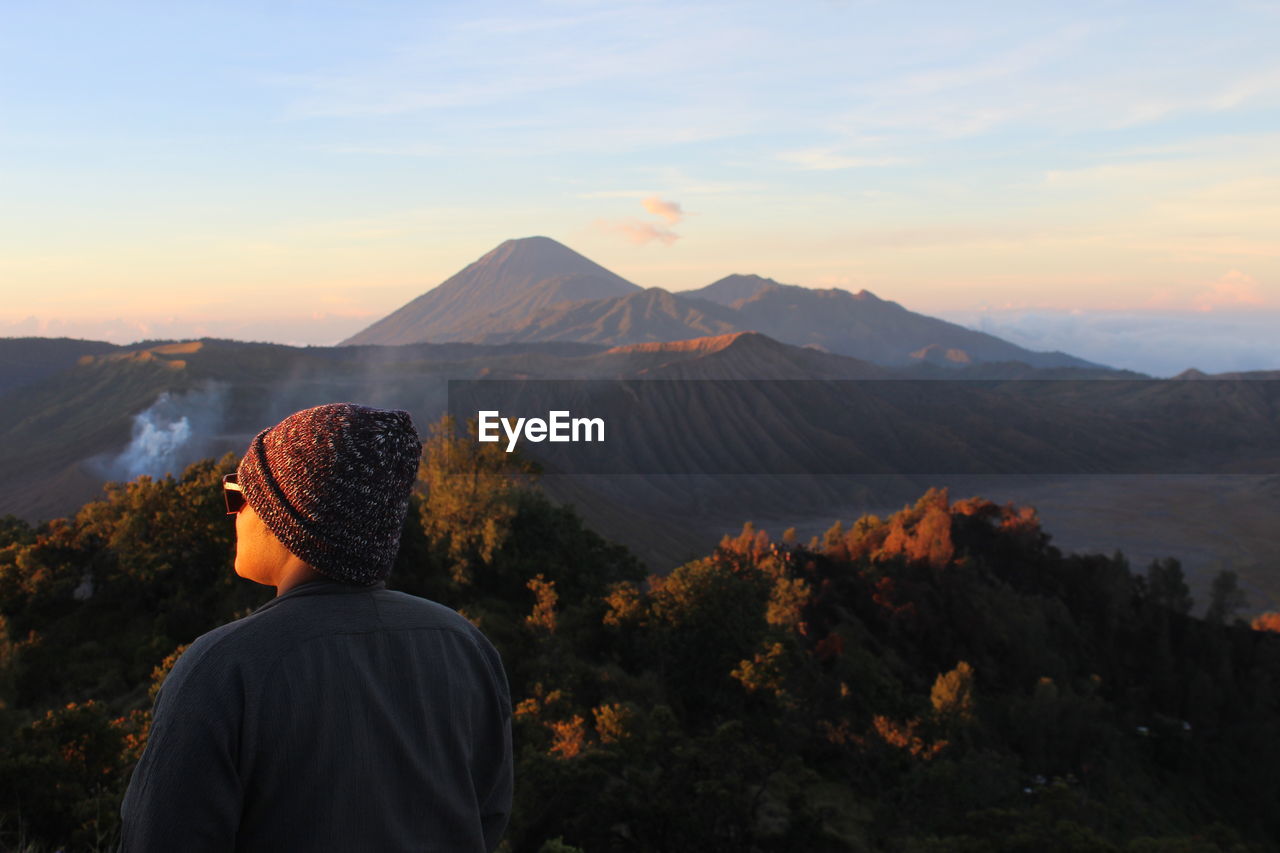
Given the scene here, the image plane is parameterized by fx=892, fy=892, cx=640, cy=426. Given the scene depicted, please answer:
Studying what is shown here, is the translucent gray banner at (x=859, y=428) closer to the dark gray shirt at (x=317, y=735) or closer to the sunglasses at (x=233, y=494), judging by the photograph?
the sunglasses at (x=233, y=494)

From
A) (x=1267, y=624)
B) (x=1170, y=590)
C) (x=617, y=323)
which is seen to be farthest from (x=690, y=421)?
(x=617, y=323)

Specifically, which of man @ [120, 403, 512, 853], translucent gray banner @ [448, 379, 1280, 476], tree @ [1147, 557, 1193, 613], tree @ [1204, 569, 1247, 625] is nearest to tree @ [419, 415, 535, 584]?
man @ [120, 403, 512, 853]

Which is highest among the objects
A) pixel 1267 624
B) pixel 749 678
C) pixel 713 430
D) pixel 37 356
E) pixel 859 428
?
pixel 37 356

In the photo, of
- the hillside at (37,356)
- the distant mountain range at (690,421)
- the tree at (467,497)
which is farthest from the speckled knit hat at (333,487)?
the hillside at (37,356)

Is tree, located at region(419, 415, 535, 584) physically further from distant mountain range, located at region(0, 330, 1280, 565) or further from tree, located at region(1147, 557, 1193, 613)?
tree, located at region(1147, 557, 1193, 613)

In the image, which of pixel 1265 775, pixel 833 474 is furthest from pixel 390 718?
pixel 833 474

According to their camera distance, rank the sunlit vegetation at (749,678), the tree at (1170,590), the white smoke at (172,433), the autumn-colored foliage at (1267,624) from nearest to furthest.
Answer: the sunlit vegetation at (749,678)
the autumn-colored foliage at (1267,624)
the tree at (1170,590)
the white smoke at (172,433)

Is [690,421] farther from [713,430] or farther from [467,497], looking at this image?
[467,497]
